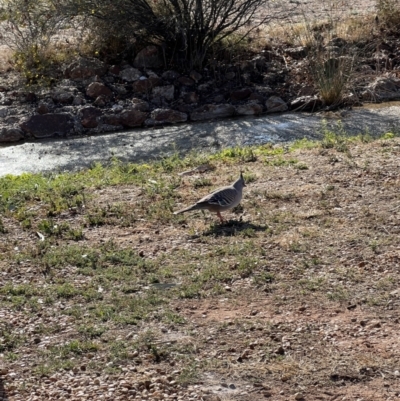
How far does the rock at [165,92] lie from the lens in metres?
14.5

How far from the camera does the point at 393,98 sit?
14492 mm

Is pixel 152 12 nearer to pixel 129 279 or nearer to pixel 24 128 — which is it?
pixel 24 128

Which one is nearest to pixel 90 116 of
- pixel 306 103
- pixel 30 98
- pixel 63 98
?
pixel 63 98

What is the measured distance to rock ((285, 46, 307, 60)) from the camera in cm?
1575

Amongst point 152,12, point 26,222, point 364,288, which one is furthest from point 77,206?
point 152,12

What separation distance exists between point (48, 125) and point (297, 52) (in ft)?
15.5

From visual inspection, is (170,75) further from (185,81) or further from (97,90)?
(97,90)

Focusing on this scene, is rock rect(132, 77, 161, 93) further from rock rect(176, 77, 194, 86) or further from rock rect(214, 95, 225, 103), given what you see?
rock rect(214, 95, 225, 103)

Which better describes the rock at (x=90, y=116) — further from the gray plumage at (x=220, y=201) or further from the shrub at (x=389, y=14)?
the shrub at (x=389, y=14)

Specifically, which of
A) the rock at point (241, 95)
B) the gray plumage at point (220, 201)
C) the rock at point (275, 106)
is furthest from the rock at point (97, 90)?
the gray plumage at point (220, 201)

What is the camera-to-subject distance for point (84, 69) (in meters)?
14.9

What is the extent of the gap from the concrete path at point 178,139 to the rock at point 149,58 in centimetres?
216

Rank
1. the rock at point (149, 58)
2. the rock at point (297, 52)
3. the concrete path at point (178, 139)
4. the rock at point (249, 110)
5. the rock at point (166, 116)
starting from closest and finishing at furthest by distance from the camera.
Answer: the concrete path at point (178, 139) → the rock at point (166, 116) → the rock at point (249, 110) → the rock at point (149, 58) → the rock at point (297, 52)

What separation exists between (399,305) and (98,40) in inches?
388
